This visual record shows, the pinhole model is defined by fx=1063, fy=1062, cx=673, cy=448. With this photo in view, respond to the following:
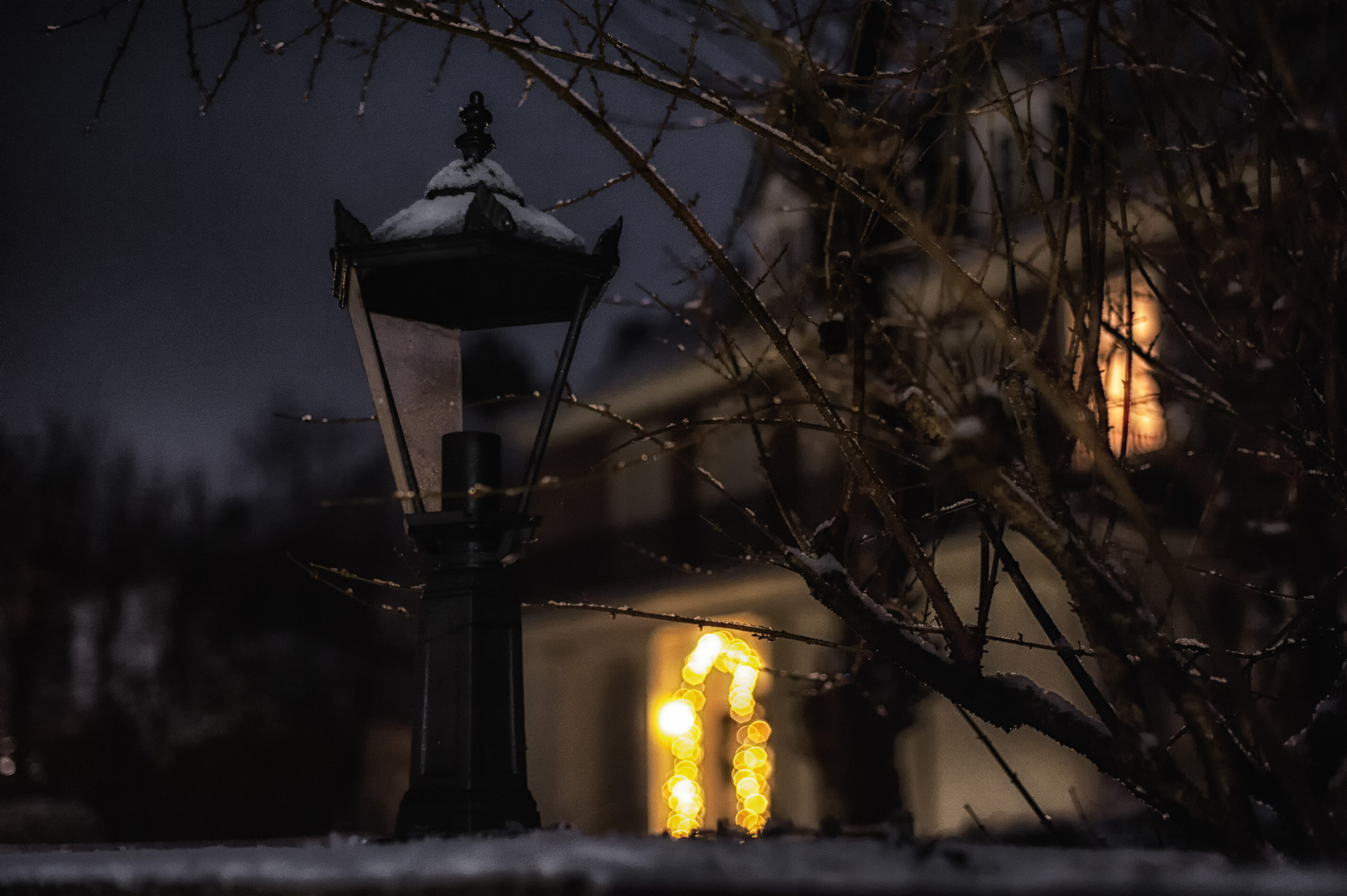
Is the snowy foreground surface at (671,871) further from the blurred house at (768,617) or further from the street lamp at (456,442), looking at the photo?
the blurred house at (768,617)

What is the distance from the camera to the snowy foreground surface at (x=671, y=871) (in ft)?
4.70

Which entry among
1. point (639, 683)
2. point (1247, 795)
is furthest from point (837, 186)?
point (639, 683)

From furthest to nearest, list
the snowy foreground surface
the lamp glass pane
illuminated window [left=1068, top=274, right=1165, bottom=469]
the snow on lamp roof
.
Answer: illuminated window [left=1068, top=274, right=1165, bottom=469], the lamp glass pane, the snow on lamp roof, the snowy foreground surface

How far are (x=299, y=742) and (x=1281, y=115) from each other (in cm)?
1856

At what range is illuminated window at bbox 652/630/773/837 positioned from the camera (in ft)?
40.5

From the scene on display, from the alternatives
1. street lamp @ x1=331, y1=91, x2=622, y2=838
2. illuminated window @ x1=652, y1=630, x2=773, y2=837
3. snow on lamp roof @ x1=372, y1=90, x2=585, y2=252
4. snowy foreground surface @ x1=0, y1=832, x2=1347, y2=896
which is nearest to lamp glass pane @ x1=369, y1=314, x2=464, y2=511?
street lamp @ x1=331, y1=91, x2=622, y2=838

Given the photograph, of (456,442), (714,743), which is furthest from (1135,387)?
(714,743)

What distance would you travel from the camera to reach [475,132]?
11.1 feet

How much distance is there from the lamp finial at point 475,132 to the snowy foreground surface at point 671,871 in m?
2.05

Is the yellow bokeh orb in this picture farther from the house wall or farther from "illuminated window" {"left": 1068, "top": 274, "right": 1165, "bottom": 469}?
"illuminated window" {"left": 1068, "top": 274, "right": 1165, "bottom": 469}

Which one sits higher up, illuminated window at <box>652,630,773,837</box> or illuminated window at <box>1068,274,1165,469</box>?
illuminated window at <box>1068,274,1165,469</box>

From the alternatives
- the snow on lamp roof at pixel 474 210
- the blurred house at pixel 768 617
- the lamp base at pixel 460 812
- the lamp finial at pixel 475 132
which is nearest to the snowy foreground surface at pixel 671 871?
the lamp base at pixel 460 812

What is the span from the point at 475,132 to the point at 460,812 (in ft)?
6.75

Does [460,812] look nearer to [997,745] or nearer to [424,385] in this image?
[424,385]
